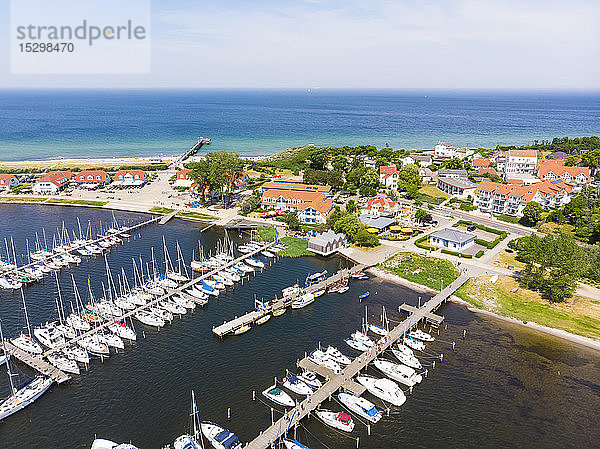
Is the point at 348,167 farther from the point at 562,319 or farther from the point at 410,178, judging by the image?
the point at 562,319

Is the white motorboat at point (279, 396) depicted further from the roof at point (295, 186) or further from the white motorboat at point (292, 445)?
the roof at point (295, 186)

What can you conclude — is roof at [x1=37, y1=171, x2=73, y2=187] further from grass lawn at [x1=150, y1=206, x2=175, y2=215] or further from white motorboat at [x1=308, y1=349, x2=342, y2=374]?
white motorboat at [x1=308, y1=349, x2=342, y2=374]

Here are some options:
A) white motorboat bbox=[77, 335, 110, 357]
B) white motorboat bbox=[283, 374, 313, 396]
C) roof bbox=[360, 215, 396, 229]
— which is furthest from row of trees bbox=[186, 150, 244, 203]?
white motorboat bbox=[283, 374, 313, 396]

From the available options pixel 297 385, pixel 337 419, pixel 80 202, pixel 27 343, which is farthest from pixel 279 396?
pixel 80 202

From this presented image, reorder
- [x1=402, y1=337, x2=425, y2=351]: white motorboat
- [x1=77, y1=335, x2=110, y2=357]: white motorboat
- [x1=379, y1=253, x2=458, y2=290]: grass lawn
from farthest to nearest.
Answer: [x1=379, y1=253, x2=458, y2=290]: grass lawn < [x1=402, y1=337, x2=425, y2=351]: white motorboat < [x1=77, y1=335, x2=110, y2=357]: white motorboat

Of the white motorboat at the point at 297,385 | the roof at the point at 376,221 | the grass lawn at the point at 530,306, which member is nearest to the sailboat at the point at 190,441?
the white motorboat at the point at 297,385

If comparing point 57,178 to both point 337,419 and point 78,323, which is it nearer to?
point 78,323
